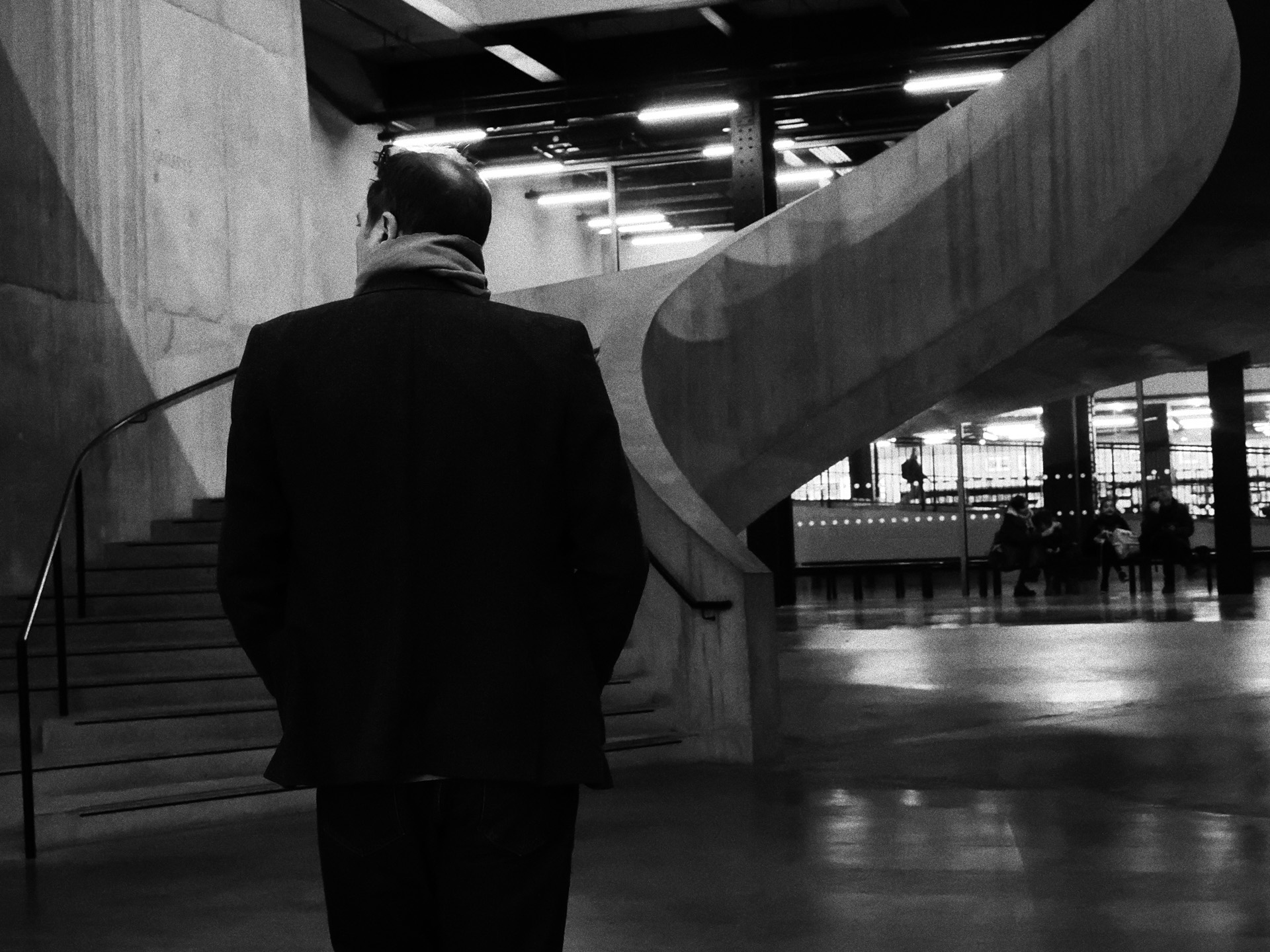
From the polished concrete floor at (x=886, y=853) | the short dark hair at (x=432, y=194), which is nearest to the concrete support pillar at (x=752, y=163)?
the polished concrete floor at (x=886, y=853)

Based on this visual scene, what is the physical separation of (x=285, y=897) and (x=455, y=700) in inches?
126

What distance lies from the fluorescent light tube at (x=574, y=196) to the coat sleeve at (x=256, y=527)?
72.4ft

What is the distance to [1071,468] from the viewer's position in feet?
79.4

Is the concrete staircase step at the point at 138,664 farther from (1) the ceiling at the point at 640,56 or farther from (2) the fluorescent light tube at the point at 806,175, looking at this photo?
(2) the fluorescent light tube at the point at 806,175

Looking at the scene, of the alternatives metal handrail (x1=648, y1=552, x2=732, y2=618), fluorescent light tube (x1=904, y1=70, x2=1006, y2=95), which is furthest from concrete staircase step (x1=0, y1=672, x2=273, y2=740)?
fluorescent light tube (x1=904, y1=70, x2=1006, y2=95)

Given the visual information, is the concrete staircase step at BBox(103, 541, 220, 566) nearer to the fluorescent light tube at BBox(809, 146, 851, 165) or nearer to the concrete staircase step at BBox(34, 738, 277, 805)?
the concrete staircase step at BBox(34, 738, 277, 805)

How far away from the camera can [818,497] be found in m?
25.7

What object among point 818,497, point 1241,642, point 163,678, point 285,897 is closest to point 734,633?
point 163,678

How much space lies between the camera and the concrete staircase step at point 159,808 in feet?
20.2

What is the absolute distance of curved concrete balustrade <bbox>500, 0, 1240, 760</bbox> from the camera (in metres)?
11.4

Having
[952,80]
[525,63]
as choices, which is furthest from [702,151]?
[952,80]

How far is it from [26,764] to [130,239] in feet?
20.1

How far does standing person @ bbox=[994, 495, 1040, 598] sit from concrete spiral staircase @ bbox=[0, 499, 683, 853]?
13.8 m

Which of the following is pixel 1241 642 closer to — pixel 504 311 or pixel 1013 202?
pixel 1013 202
